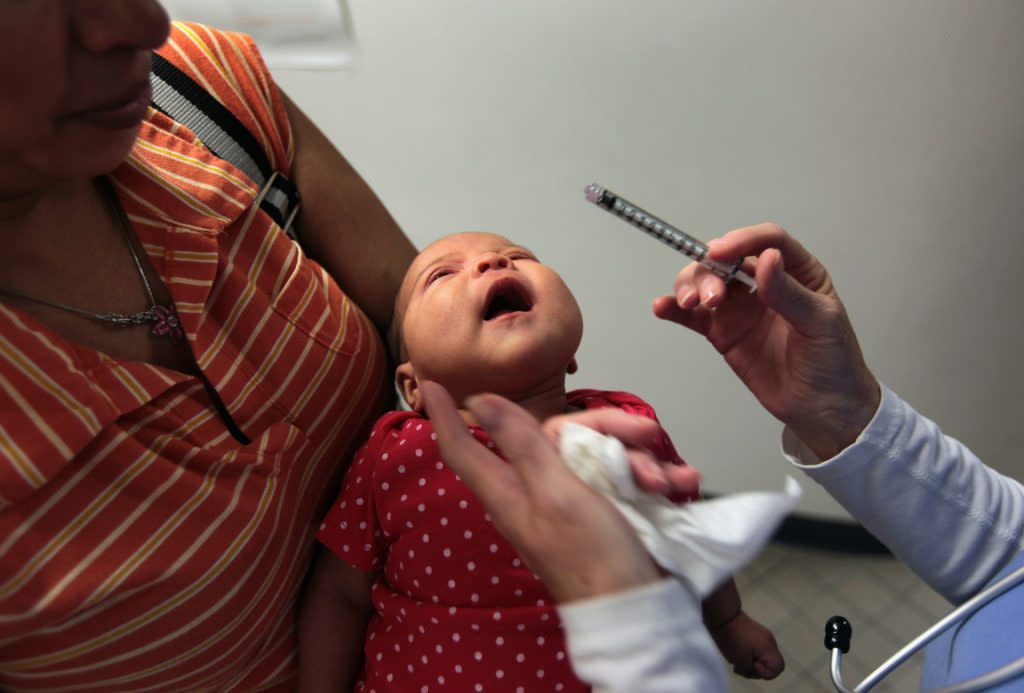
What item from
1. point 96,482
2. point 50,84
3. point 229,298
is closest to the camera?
point 50,84

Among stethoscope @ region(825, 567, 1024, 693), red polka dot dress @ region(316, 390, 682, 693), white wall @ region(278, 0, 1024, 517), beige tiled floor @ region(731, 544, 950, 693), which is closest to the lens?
stethoscope @ region(825, 567, 1024, 693)

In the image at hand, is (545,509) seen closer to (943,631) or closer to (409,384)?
(409,384)

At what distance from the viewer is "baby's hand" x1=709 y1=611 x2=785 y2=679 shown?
82 centimetres

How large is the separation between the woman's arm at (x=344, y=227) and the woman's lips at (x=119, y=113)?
0.32 metres

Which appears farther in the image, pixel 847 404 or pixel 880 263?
pixel 880 263

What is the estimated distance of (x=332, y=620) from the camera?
30.4 inches

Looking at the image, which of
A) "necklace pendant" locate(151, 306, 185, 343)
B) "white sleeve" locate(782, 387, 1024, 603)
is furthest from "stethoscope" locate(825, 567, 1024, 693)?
"necklace pendant" locate(151, 306, 185, 343)

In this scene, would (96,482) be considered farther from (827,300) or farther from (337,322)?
(827,300)

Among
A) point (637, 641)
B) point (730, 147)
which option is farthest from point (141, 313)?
point (730, 147)

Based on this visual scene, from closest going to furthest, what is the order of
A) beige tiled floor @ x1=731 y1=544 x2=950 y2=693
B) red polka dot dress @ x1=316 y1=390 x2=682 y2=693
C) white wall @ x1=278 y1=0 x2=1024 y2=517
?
red polka dot dress @ x1=316 y1=390 x2=682 y2=693 → white wall @ x1=278 y1=0 x2=1024 y2=517 → beige tiled floor @ x1=731 y1=544 x2=950 y2=693

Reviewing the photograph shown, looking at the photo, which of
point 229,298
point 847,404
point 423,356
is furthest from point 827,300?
point 229,298

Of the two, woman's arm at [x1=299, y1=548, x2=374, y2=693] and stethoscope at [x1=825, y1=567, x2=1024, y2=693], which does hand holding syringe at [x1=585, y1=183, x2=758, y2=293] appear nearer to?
stethoscope at [x1=825, y1=567, x2=1024, y2=693]

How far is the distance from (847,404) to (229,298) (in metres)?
0.70

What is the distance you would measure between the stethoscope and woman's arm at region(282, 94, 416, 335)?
697 millimetres
